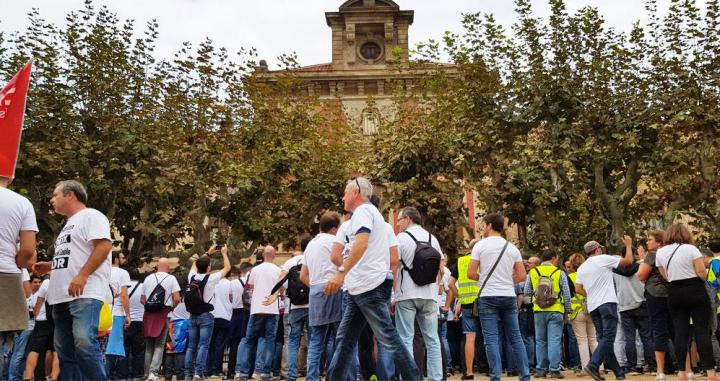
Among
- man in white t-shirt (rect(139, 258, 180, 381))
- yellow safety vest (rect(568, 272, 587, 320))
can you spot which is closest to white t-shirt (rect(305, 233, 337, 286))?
man in white t-shirt (rect(139, 258, 180, 381))

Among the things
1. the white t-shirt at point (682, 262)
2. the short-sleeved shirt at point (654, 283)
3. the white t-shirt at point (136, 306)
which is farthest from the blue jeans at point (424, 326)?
Result: the white t-shirt at point (136, 306)

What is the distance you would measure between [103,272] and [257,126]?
59.2ft

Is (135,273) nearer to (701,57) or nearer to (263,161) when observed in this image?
(263,161)

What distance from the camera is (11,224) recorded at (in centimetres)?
726

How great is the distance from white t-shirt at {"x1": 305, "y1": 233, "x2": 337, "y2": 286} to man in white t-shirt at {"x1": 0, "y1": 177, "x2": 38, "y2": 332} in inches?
151

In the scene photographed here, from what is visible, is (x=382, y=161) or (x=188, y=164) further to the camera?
(x=188, y=164)

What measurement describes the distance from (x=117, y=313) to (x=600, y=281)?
23.8ft

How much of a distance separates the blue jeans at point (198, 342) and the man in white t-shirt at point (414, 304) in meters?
5.62

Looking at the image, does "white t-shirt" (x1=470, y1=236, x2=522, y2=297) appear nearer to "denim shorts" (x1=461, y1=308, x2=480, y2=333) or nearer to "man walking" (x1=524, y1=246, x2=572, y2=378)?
"denim shorts" (x1=461, y1=308, x2=480, y2=333)

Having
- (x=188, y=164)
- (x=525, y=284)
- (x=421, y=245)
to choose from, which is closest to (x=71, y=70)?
(x=188, y=164)

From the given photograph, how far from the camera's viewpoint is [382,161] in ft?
73.2

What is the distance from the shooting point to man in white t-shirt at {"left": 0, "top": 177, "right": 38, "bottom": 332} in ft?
23.2

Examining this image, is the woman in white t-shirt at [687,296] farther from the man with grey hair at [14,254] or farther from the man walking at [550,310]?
the man with grey hair at [14,254]

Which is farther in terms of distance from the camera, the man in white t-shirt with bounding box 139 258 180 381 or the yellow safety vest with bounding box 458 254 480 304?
the man in white t-shirt with bounding box 139 258 180 381
